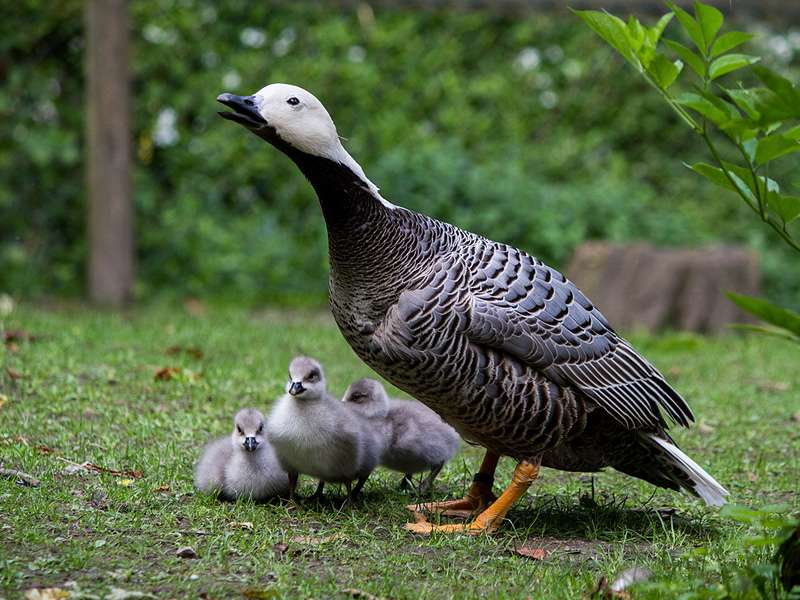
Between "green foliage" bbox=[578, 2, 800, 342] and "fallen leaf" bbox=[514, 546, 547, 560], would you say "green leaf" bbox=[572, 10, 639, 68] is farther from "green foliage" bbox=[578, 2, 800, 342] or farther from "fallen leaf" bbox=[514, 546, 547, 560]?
"fallen leaf" bbox=[514, 546, 547, 560]

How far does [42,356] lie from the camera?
6.83m

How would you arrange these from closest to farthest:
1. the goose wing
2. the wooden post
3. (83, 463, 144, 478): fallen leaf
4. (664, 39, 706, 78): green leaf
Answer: (664, 39, 706, 78): green leaf → the goose wing → (83, 463, 144, 478): fallen leaf → the wooden post

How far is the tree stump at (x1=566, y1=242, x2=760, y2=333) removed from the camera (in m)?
10.0

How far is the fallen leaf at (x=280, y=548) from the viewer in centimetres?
376

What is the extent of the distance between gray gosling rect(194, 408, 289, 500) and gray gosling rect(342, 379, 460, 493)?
17.6 inches

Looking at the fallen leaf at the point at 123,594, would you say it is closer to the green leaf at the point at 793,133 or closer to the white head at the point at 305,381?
the white head at the point at 305,381

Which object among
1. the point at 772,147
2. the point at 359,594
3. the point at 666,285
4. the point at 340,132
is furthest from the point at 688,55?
the point at 340,132

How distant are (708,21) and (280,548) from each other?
229 cm

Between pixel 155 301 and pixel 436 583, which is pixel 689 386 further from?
pixel 155 301

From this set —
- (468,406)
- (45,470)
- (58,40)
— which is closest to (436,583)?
(468,406)

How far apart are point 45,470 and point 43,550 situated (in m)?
1.06

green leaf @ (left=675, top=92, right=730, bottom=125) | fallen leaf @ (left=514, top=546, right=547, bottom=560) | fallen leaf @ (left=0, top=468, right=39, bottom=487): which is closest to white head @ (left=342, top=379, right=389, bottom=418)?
fallen leaf @ (left=514, top=546, right=547, bottom=560)

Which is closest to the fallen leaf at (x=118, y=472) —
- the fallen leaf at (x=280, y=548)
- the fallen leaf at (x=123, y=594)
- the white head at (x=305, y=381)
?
the white head at (x=305, y=381)

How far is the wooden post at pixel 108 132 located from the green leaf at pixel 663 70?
23.7 feet
